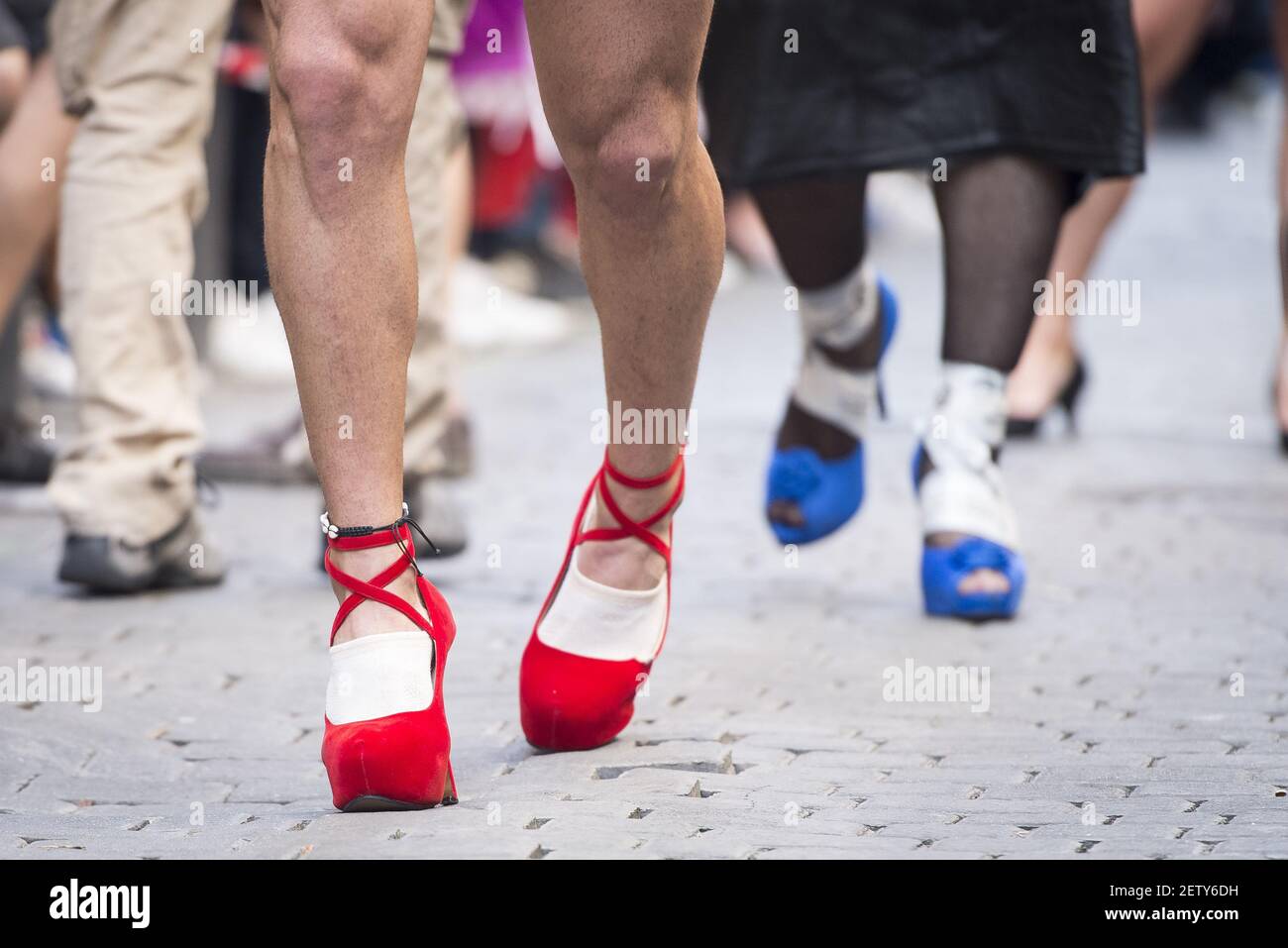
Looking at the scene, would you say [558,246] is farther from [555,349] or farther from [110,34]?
[110,34]

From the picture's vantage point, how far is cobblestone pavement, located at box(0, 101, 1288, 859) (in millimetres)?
2109

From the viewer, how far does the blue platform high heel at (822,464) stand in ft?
12.3

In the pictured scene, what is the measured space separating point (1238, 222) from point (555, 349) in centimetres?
701

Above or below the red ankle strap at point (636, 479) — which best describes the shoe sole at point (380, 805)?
below

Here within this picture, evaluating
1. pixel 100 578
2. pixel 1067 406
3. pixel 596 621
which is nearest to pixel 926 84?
pixel 596 621

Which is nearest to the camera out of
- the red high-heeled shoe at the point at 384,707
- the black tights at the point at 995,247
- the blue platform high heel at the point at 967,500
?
the red high-heeled shoe at the point at 384,707

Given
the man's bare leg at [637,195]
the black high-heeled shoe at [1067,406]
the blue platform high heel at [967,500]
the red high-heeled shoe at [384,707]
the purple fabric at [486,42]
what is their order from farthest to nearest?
the purple fabric at [486,42], the black high-heeled shoe at [1067,406], the blue platform high heel at [967,500], the man's bare leg at [637,195], the red high-heeled shoe at [384,707]

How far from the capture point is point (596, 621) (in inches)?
97.7

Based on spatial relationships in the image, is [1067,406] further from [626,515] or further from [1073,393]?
[626,515]

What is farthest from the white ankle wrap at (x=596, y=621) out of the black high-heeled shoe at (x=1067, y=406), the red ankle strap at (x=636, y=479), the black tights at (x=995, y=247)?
the black high-heeled shoe at (x=1067, y=406)

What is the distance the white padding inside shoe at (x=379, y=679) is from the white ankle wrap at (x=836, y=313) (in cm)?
184

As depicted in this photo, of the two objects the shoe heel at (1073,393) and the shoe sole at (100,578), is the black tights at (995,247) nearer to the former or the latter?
the shoe sole at (100,578)
